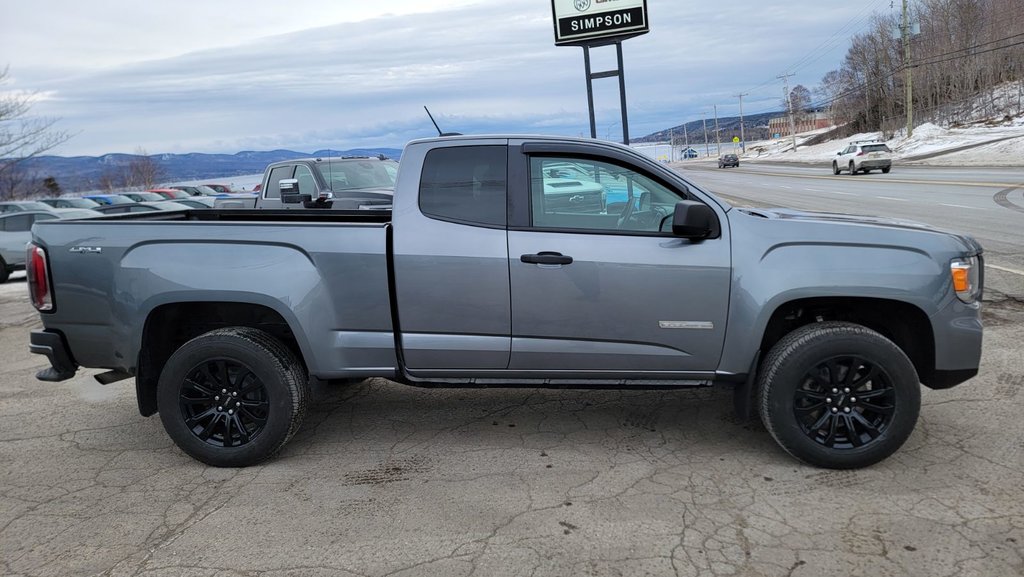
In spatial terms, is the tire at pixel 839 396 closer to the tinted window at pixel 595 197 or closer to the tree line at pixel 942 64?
the tinted window at pixel 595 197

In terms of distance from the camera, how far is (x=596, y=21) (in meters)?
14.8

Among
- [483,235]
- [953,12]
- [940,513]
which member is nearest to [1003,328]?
[940,513]

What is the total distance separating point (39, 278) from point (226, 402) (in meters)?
1.36

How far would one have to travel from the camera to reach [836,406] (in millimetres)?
4023

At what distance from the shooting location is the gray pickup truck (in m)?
4.01

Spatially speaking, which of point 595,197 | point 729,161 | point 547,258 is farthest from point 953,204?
point 729,161

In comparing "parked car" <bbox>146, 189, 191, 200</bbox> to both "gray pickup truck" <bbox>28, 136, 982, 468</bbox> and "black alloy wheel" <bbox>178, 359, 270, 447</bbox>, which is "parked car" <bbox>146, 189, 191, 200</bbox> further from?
"black alloy wheel" <bbox>178, 359, 270, 447</bbox>

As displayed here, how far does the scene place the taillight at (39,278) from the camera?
4559 mm

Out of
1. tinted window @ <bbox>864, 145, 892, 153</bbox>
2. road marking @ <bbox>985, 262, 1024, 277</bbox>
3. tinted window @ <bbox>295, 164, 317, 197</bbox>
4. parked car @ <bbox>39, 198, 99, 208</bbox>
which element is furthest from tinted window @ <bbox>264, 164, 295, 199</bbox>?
tinted window @ <bbox>864, 145, 892, 153</bbox>

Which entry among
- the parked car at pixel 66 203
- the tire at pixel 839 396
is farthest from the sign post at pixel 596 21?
the parked car at pixel 66 203

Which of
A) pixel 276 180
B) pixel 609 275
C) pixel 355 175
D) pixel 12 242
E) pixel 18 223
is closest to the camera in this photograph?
pixel 609 275

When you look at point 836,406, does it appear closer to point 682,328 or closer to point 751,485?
point 751,485

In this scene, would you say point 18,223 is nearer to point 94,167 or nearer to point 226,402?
point 226,402

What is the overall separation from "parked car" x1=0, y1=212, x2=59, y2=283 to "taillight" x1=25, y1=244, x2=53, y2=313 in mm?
13511
